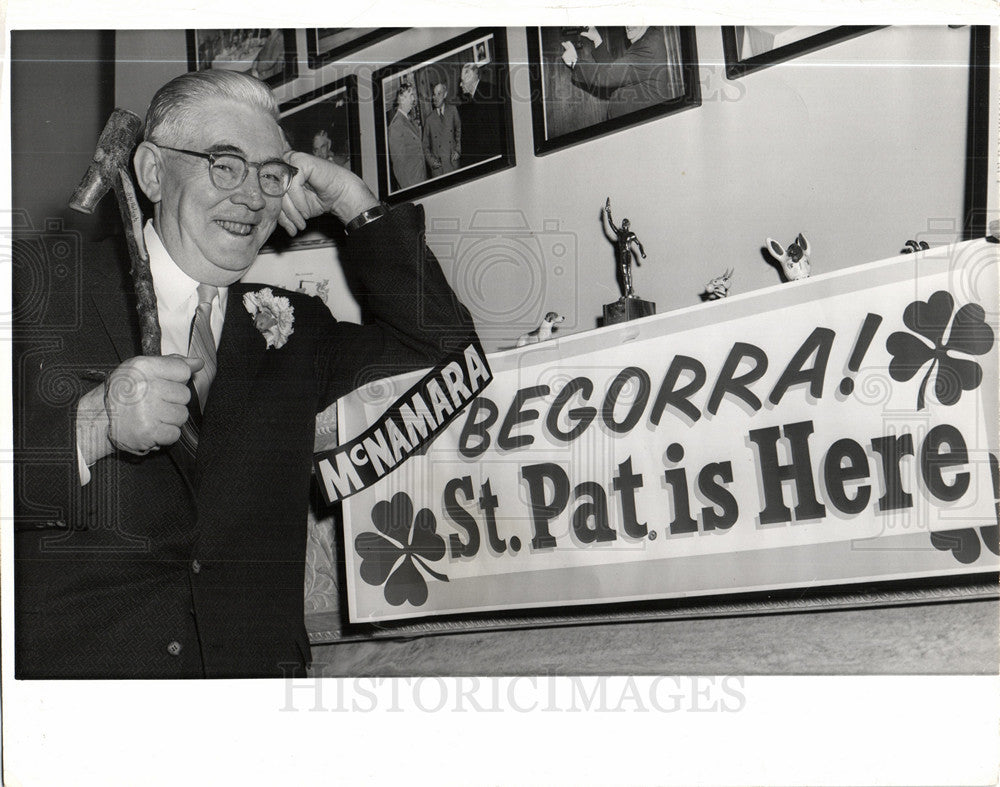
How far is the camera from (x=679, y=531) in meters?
1.99

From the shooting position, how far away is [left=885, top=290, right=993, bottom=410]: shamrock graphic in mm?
1963

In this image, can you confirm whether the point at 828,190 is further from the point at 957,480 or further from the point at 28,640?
the point at 28,640

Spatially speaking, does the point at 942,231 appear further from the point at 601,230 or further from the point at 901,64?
the point at 601,230

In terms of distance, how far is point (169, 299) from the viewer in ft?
6.57

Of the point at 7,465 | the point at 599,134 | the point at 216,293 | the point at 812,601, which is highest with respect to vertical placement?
the point at 599,134

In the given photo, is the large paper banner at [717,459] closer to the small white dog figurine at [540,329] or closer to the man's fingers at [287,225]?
the small white dog figurine at [540,329]

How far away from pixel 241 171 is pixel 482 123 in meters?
0.54

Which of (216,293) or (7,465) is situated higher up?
(216,293)

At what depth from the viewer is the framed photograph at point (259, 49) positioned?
206 cm

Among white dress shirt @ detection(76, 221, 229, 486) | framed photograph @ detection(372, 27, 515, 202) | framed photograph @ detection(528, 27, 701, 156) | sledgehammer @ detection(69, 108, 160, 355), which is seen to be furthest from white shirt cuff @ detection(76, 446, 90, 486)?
framed photograph @ detection(528, 27, 701, 156)

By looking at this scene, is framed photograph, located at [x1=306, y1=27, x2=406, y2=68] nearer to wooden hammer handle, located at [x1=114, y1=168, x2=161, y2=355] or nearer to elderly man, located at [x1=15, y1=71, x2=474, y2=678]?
elderly man, located at [x1=15, y1=71, x2=474, y2=678]

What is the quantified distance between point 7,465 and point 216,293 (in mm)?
593

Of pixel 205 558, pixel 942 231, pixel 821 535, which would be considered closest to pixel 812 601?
pixel 821 535

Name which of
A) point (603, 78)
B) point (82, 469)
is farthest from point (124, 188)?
point (603, 78)
